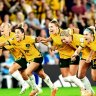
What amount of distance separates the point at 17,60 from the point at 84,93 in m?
2.27

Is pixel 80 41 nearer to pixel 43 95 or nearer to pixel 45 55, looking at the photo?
pixel 43 95

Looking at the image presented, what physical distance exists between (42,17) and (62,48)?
864 centimetres

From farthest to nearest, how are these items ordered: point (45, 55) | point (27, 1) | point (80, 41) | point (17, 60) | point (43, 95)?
point (27, 1) → point (45, 55) → point (43, 95) → point (17, 60) → point (80, 41)

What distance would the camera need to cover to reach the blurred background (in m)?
21.9

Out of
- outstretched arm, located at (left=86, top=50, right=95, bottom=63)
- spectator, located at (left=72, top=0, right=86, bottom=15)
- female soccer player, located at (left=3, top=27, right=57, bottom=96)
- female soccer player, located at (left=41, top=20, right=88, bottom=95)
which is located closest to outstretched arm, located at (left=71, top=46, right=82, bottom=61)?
outstretched arm, located at (left=86, top=50, right=95, bottom=63)

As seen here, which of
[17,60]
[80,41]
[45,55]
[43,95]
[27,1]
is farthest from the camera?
[27,1]

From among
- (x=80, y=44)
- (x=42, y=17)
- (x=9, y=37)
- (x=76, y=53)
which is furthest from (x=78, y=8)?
(x=76, y=53)

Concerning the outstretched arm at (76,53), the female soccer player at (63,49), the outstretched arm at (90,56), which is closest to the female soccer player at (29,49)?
the female soccer player at (63,49)

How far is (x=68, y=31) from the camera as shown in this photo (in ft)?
49.9

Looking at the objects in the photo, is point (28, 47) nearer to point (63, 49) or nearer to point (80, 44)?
point (63, 49)

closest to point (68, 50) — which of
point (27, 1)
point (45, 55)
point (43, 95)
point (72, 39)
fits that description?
point (72, 39)

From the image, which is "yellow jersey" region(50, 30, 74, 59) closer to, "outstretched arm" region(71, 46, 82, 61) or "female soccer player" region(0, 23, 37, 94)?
"outstretched arm" region(71, 46, 82, 61)

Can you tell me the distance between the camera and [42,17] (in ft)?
78.6

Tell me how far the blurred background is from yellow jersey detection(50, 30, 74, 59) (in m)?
5.78
